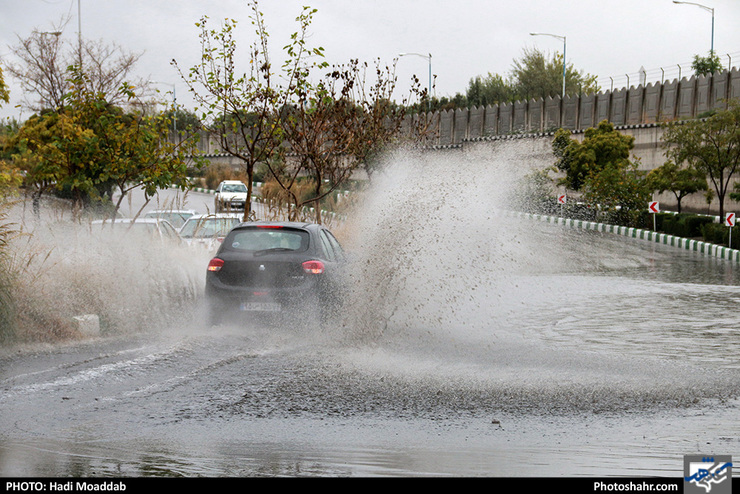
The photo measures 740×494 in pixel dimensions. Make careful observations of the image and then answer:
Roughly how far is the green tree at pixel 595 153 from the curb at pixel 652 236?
3392 millimetres

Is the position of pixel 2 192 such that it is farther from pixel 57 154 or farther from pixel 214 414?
pixel 214 414

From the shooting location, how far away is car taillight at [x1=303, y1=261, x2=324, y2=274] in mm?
10984

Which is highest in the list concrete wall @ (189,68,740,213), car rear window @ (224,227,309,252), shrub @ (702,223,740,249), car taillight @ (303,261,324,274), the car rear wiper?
concrete wall @ (189,68,740,213)

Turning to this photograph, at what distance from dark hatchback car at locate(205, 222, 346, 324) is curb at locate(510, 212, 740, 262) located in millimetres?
20288

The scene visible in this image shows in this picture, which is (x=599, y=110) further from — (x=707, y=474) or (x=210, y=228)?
(x=707, y=474)

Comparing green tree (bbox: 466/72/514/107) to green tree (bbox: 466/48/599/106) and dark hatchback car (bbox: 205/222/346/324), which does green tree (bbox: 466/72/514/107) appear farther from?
dark hatchback car (bbox: 205/222/346/324)

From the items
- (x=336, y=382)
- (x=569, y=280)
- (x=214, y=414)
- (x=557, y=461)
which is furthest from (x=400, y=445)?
(x=569, y=280)

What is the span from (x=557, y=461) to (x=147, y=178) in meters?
12.3

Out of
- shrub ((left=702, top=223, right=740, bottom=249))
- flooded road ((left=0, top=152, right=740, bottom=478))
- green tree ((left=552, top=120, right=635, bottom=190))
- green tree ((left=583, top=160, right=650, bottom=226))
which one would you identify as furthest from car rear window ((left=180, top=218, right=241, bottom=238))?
green tree ((left=552, top=120, right=635, bottom=190))

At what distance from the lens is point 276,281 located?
433 inches

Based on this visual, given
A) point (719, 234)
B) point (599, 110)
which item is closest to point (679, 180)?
point (719, 234)

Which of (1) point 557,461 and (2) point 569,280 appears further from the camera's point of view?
(2) point 569,280

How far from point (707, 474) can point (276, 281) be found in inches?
265
